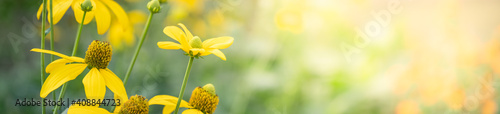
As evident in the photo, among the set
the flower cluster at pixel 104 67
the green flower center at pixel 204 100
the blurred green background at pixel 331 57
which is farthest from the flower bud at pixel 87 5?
the blurred green background at pixel 331 57

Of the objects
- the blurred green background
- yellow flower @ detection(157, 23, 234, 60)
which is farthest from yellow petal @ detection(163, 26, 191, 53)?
the blurred green background

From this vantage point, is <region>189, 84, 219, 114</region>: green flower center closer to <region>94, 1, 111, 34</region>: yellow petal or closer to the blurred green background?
<region>94, 1, 111, 34</region>: yellow petal

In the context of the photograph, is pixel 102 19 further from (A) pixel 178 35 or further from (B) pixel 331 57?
(B) pixel 331 57

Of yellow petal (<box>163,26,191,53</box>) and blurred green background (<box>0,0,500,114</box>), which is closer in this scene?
yellow petal (<box>163,26,191,53</box>)

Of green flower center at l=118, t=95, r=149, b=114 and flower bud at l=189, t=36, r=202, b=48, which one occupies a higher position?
flower bud at l=189, t=36, r=202, b=48

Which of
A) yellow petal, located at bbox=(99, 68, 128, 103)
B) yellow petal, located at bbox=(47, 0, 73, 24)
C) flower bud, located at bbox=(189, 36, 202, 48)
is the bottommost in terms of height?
yellow petal, located at bbox=(99, 68, 128, 103)

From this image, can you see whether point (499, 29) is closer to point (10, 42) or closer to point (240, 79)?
point (240, 79)

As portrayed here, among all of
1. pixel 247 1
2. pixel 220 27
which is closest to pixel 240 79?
pixel 220 27

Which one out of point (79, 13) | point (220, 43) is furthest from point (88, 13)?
point (220, 43)
